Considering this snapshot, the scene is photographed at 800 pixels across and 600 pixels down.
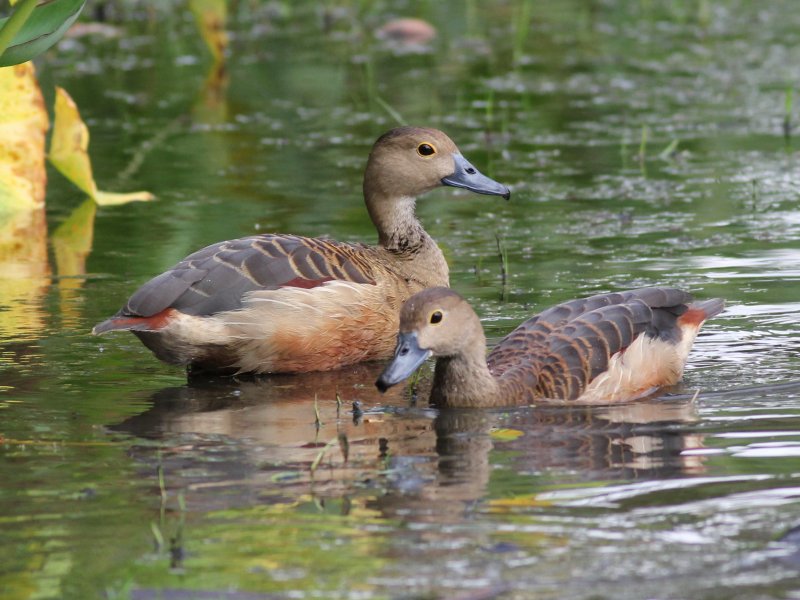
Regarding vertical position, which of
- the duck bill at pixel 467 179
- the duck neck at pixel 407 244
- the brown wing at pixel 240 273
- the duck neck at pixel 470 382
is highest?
the duck bill at pixel 467 179

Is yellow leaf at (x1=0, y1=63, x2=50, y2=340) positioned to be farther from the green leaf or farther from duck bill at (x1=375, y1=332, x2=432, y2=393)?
the green leaf

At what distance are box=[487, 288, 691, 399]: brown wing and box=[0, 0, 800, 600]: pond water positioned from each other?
236 millimetres

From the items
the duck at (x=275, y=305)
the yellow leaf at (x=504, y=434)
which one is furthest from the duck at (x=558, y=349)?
the duck at (x=275, y=305)

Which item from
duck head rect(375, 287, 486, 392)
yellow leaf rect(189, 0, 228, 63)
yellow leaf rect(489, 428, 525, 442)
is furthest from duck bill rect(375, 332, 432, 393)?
yellow leaf rect(189, 0, 228, 63)

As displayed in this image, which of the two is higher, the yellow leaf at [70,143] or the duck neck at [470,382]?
the yellow leaf at [70,143]

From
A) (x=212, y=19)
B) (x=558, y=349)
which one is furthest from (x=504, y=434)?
(x=212, y=19)

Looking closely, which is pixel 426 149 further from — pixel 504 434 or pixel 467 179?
pixel 504 434

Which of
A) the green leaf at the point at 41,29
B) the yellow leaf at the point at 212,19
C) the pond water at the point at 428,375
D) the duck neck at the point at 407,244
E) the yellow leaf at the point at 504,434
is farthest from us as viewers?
the yellow leaf at the point at 212,19

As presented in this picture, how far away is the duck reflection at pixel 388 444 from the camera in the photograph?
6.11 meters

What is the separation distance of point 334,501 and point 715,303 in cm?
335

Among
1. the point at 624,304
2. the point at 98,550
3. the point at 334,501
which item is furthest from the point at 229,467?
the point at 624,304

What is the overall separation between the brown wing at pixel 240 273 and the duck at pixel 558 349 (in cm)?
110

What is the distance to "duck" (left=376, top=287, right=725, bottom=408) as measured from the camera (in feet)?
24.0

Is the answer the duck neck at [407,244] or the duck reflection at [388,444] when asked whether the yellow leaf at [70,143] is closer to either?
the duck neck at [407,244]
